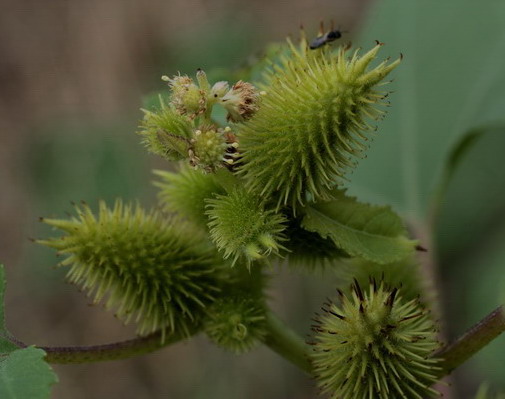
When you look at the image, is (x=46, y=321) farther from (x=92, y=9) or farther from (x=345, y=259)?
(x=345, y=259)

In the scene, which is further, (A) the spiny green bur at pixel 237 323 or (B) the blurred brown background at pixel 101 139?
(B) the blurred brown background at pixel 101 139

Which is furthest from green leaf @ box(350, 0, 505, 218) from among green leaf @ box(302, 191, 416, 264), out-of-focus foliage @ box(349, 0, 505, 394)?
green leaf @ box(302, 191, 416, 264)

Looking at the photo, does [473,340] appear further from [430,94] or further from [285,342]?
[430,94]

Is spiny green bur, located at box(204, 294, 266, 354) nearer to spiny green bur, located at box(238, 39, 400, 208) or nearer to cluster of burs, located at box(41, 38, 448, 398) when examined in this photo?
cluster of burs, located at box(41, 38, 448, 398)

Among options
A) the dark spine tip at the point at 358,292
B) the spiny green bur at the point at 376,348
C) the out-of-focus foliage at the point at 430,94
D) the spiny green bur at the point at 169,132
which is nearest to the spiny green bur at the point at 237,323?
the spiny green bur at the point at 376,348

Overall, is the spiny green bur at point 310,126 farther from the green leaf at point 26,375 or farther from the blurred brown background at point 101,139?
the blurred brown background at point 101,139

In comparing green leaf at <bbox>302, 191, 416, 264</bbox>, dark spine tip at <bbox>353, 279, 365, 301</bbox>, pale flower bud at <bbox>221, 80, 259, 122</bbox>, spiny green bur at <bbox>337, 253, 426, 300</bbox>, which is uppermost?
pale flower bud at <bbox>221, 80, 259, 122</bbox>

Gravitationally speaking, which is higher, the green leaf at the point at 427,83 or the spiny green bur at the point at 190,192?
the green leaf at the point at 427,83
